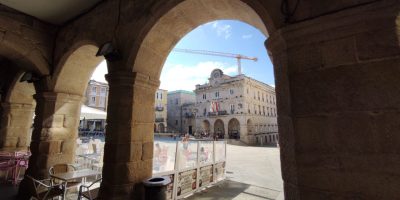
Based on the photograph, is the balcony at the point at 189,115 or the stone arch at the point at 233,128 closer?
the stone arch at the point at 233,128

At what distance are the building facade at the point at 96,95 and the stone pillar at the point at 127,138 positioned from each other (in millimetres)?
33289

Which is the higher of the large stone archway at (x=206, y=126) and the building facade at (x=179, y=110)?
the building facade at (x=179, y=110)

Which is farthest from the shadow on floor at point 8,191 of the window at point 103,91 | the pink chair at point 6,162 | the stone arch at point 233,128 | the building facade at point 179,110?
the window at point 103,91

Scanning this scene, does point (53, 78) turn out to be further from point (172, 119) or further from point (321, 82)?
point (172, 119)

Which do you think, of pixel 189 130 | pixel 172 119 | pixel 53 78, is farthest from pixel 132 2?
pixel 172 119

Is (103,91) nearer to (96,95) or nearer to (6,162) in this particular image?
(96,95)

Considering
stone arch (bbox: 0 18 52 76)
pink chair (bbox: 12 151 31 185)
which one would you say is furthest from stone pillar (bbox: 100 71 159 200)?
pink chair (bbox: 12 151 31 185)

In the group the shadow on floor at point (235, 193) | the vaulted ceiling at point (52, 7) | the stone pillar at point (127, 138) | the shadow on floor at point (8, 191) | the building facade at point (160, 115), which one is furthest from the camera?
the building facade at point (160, 115)

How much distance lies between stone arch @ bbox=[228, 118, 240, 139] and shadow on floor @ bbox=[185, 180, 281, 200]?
24.0 meters

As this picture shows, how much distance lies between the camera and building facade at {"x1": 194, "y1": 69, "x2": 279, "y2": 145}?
90.3ft

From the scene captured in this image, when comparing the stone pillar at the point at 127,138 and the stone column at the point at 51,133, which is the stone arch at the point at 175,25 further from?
the stone column at the point at 51,133

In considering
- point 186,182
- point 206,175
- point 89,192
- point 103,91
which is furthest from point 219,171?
point 103,91

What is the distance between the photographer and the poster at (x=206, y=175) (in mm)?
5152

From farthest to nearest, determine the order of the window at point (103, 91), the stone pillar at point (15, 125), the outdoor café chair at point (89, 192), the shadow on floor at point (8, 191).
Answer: the window at point (103, 91)
the stone pillar at point (15, 125)
the shadow on floor at point (8, 191)
the outdoor café chair at point (89, 192)
